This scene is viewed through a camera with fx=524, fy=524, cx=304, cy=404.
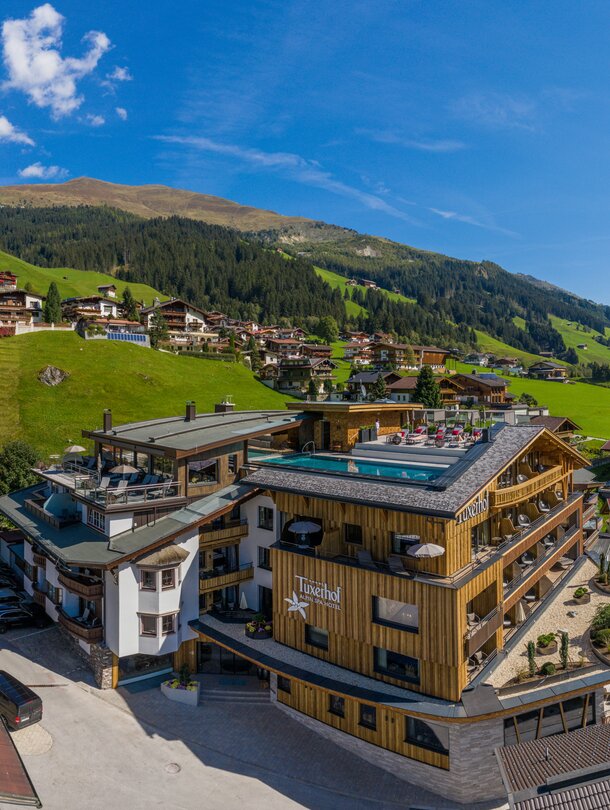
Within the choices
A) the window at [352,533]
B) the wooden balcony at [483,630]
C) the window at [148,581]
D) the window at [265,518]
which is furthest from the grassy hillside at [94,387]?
the wooden balcony at [483,630]

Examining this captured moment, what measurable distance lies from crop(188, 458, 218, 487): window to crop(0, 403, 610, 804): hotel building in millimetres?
119

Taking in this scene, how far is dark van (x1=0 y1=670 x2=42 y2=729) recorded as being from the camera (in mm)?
22969

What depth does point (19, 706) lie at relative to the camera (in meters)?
22.9

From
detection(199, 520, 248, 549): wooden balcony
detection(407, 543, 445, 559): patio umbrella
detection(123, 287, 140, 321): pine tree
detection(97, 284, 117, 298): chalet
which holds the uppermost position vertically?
detection(97, 284, 117, 298): chalet

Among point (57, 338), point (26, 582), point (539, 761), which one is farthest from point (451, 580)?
point (57, 338)

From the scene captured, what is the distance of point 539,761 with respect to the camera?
1644 cm

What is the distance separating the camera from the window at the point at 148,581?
25.8 meters

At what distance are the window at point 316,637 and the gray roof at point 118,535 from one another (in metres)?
7.30

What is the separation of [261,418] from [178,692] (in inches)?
657

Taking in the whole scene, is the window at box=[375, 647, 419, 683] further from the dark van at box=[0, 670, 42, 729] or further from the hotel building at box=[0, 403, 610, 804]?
the dark van at box=[0, 670, 42, 729]

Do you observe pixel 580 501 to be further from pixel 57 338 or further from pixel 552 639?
pixel 57 338

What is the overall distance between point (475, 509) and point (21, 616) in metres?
28.7

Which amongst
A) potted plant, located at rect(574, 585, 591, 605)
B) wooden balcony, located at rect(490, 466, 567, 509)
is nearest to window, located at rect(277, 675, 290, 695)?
wooden balcony, located at rect(490, 466, 567, 509)

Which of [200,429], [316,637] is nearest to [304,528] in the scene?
[316,637]
